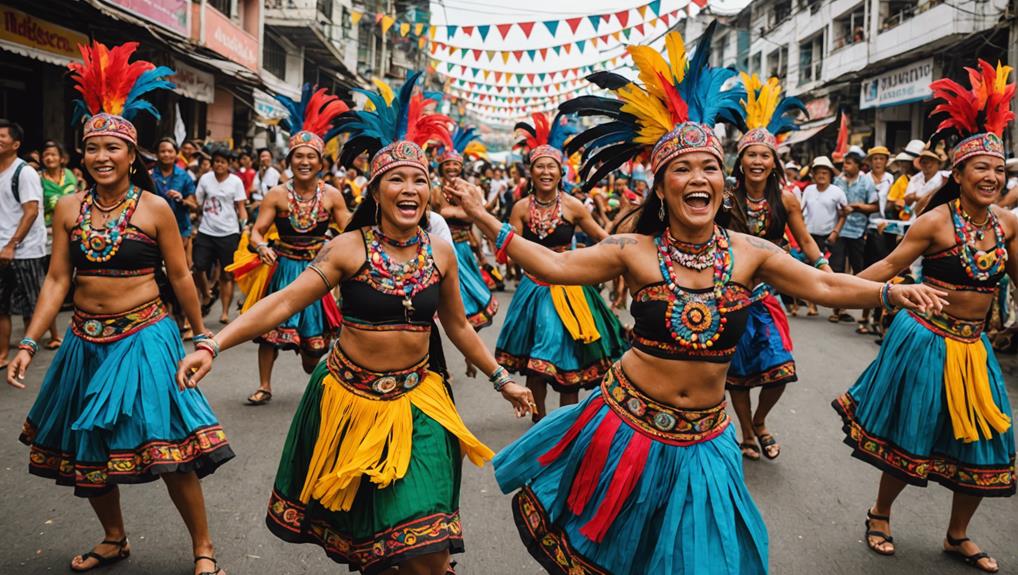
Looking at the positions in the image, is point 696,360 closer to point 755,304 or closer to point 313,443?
point 313,443

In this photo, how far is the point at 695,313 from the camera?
3.12m

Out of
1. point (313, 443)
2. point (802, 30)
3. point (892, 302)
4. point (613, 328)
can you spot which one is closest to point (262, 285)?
point (613, 328)

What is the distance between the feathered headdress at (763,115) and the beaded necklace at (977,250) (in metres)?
1.64

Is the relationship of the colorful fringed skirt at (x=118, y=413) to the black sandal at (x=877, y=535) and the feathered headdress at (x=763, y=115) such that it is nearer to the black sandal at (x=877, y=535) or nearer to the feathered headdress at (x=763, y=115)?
the black sandal at (x=877, y=535)

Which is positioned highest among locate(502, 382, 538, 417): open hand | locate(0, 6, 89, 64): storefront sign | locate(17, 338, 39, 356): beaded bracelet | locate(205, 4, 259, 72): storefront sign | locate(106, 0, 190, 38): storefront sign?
locate(205, 4, 259, 72): storefront sign

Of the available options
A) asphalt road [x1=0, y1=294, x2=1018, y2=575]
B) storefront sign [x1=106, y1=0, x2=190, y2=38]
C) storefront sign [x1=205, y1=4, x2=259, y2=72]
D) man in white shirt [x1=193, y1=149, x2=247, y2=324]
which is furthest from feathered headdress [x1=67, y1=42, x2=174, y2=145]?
storefront sign [x1=205, y1=4, x2=259, y2=72]

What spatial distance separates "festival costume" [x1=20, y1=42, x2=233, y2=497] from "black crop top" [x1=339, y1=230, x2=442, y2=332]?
0.97 m

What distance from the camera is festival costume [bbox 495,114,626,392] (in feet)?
19.4

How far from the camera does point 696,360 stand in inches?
123

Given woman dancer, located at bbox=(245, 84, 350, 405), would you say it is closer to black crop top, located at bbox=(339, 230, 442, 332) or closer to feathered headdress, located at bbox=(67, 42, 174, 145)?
feathered headdress, located at bbox=(67, 42, 174, 145)

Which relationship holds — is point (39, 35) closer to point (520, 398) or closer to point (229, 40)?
point (229, 40)

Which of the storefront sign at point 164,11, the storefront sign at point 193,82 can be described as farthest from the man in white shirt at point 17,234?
the storefront sign at point 193,82

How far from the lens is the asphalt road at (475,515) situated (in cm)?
409

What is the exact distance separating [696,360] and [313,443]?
161 centimetres
